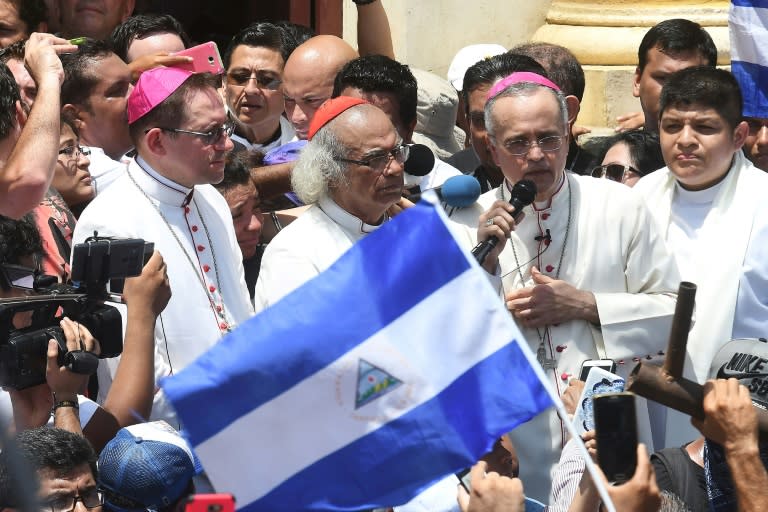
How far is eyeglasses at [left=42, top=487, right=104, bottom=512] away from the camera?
12.8 ft

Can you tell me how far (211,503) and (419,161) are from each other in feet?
10.5

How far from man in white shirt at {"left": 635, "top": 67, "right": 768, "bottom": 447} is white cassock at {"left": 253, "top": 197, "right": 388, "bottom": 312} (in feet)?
4.42

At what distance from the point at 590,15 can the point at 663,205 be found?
3456 millimetres

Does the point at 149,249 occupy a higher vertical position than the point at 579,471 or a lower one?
higher

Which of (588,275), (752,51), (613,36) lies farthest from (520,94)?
(613,36)

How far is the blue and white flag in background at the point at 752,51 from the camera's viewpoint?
22.2ft

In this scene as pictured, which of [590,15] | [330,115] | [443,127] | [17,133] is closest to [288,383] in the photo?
[17,133]

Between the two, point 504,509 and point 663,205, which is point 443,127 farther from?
point 504,509

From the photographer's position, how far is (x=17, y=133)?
4.61 m

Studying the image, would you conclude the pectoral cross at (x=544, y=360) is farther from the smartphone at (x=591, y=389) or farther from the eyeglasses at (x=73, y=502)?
the eyeglasses at (x=73, y=502)

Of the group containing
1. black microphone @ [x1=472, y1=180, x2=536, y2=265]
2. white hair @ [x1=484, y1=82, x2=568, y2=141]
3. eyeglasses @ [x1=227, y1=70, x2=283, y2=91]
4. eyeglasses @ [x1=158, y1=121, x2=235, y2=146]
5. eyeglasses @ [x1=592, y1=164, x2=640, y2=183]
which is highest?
white hair @ [x1=484, y1=82, x2=568, y2=141]

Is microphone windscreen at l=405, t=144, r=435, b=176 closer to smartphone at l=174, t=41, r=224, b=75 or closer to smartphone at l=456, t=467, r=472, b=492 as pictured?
smartphone at l=174, t=41, r=224, b=75

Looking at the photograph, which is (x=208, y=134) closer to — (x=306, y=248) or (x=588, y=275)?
(x=306, y=248)

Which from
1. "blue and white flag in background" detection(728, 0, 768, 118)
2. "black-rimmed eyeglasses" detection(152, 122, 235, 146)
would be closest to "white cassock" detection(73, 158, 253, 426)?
"black-rimmed eyeglasses" detection(152, 122, 235, 146)
